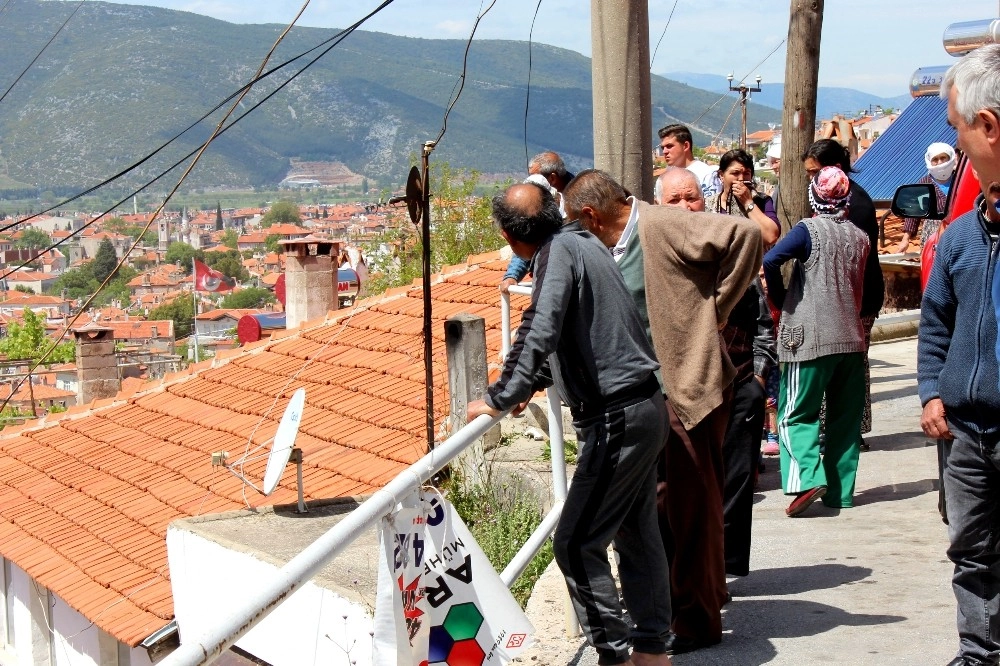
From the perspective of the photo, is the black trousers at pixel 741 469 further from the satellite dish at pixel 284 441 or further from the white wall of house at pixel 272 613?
the satellite dish at pixel 284 441

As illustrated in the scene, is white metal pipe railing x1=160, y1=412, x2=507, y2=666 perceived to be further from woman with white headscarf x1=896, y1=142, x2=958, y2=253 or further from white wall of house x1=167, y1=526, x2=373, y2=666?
woman with white headscarf x1=896, y1=142, x2=958, y2=253

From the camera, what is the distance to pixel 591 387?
12.0 ft

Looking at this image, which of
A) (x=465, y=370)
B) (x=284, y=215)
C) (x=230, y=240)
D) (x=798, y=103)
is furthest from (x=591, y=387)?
(x=230, y=240)

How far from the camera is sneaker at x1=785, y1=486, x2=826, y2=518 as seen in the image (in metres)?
6.10

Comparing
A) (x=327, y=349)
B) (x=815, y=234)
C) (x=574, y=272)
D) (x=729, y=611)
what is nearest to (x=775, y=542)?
(x=729, y=611)

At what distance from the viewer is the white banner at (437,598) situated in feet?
10.7

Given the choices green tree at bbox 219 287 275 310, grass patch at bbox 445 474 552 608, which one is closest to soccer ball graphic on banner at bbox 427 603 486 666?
grass patch at bbox 445 474 552 608

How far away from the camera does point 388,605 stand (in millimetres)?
3254

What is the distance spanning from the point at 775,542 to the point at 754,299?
1.27m

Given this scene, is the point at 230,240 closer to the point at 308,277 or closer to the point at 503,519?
the point at 308,277

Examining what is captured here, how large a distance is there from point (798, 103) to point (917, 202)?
106 inches

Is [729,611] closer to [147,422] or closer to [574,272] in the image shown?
[574,272]

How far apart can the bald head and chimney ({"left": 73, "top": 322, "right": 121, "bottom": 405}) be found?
1768 centimetres

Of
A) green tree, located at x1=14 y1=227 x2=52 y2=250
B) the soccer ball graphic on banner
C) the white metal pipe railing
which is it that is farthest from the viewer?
green tree, located at x1=14 y1=227 x2=52 y2=250
